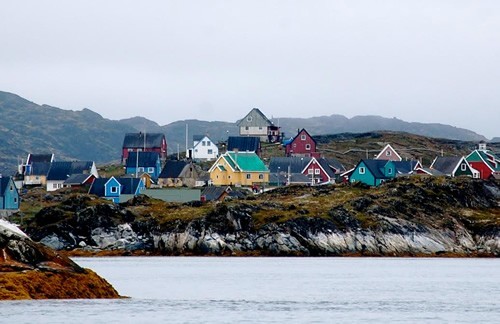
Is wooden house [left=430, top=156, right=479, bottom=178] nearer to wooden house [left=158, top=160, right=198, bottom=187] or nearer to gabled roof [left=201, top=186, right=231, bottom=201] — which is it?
gabled roof [left=201, top=186, right=231, bottom=201]

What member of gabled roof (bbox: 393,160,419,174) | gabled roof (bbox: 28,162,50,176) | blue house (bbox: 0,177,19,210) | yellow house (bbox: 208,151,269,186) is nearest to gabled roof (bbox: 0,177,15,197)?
blue house (bbox: 0,177,19,210)

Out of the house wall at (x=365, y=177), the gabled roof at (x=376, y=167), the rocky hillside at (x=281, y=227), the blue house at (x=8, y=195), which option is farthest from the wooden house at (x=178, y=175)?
the rocky hillside at (x=281, y=227)

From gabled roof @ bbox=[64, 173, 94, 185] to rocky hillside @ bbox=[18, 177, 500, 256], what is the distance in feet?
131

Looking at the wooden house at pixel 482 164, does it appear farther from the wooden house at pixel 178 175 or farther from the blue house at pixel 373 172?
the wooden house at pixel 178 175

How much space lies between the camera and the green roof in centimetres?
17988

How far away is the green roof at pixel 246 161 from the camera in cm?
17988

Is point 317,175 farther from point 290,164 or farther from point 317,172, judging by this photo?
point 290,164

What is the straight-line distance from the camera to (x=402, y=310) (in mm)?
64562

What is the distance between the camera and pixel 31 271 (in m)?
56.3

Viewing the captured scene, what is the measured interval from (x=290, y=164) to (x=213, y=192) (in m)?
27.4

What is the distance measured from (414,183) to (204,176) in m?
45.2

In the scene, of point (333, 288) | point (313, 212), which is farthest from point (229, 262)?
point (333, 288)

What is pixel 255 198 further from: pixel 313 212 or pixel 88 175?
pixel 88 175

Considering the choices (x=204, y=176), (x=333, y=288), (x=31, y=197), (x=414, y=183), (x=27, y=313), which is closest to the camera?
(x=27, y=313)
